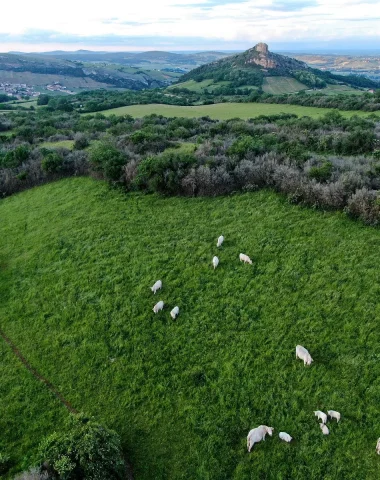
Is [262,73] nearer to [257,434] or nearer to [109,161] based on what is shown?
[109,161]

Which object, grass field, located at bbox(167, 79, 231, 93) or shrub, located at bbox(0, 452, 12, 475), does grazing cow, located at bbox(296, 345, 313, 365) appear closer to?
shrub, located at bbox(0, 452, 12, 475)

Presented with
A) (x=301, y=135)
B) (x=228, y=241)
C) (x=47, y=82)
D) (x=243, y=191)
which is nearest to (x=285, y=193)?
(x=243, y=191)

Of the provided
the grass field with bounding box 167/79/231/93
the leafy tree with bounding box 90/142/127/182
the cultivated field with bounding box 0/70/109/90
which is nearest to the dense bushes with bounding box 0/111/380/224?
the leafy tree with bounding box 90/142/127/182

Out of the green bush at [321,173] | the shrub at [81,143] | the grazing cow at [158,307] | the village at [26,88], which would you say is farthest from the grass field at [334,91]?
the village at [26,88]

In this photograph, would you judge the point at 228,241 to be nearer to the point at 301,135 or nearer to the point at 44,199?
the point at 44,199

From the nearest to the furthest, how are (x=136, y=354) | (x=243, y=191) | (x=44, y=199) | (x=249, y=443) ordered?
1. (x=249, y=443)
2. (x=136, y=354)
3. (x=243, y=191)
4. (x=44, y=199)

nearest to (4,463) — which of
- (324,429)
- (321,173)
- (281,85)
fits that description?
(324,429)

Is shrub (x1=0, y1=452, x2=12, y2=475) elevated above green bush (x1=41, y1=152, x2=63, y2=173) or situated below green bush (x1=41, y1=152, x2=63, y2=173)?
below

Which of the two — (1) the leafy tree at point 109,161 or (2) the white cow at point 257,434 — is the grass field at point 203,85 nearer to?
(1) the leafy tree at point 109,161
